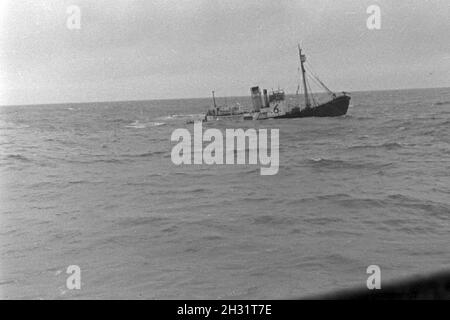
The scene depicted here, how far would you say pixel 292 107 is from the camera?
60281 mm

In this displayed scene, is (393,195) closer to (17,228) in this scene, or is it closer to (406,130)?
(17,228)

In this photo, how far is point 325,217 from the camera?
14648 millimetres

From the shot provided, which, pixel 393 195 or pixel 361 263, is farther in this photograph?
pixel 393 195

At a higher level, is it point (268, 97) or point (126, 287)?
point (268, 97)

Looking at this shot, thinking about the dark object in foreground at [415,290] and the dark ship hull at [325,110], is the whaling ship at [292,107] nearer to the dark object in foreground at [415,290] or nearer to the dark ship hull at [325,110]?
the dark ship hull at [325,110]

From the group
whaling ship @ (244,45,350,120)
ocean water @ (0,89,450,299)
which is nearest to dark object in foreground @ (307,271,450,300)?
ocean water @ (0,89,450,299)

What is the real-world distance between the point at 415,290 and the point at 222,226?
11.5 metres

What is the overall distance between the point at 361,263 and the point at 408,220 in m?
4.46

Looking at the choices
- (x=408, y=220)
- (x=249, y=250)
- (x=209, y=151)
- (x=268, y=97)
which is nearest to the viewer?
(x=249, y=250)

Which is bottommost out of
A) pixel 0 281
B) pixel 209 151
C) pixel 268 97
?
pixel 0 281

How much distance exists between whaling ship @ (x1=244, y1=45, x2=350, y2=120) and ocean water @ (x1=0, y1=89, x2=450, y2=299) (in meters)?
31.4

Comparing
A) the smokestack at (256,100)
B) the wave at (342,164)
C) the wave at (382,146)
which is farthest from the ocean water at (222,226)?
the smokestack at (256,100)

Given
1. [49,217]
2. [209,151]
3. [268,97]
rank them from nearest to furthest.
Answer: [49,217] < [209,151] < [268,97]

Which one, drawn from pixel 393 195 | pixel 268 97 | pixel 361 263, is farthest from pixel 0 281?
pixel 268 97
